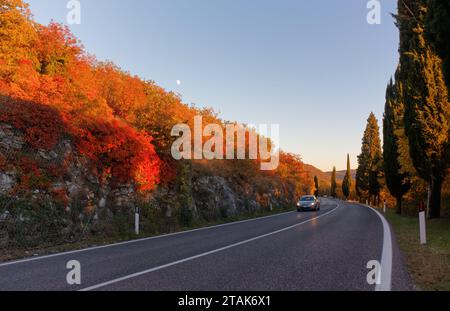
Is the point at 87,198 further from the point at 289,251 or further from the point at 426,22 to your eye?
the point at 426,22

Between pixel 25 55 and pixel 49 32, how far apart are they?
2785 millimetres

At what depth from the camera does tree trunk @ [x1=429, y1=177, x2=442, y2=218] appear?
1783 cm

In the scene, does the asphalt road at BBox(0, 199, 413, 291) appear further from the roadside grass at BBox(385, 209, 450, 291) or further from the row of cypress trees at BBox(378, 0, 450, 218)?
the row of cypress trees at BBox(378, 0, 450, 218)

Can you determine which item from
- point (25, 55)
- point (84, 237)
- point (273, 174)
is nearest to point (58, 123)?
point (84, 237)

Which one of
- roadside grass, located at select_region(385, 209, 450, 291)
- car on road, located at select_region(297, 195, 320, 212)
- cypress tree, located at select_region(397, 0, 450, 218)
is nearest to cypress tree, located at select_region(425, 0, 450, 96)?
roadside grass, located at select_region(385, 209, 450, 291)

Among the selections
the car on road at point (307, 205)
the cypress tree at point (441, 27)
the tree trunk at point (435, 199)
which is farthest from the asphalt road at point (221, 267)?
the car on road at point (307, 205)

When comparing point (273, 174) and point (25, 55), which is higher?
point (25, 55)

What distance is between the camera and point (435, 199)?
1816cm

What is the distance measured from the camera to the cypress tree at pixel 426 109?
16578 mm

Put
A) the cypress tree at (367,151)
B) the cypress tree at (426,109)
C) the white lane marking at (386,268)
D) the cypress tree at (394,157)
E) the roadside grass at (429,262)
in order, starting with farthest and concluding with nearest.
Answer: the cypress tree at (367,151), the cypress tree at (394,157), the cypress tree at (426,109), the roadside grass at (429,262), the white lane marking at (386,268)

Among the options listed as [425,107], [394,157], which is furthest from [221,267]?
[394,157]

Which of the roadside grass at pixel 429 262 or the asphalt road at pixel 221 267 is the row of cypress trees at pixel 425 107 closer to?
the roadside grass at pixel 429 262

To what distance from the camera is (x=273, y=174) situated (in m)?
43.3

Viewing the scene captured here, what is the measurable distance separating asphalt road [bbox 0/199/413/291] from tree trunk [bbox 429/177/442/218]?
1073 cm
